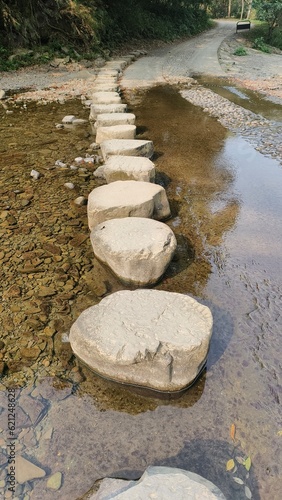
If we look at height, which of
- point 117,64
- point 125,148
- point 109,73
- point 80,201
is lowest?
point 80,201

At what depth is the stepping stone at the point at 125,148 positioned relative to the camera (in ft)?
16.3

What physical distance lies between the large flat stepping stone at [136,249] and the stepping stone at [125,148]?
2070 millimetres

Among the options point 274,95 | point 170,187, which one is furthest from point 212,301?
point 274,95

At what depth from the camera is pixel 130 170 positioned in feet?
14.2

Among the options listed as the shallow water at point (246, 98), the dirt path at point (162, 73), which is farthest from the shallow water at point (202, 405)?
the dirt path at point (162, 73)

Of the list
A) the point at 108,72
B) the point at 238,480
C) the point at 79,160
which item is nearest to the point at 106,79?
the point at 108,72

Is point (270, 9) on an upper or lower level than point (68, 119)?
upper

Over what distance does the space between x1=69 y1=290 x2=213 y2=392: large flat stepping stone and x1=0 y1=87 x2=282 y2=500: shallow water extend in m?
0.12

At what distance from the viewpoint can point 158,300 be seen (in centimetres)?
249

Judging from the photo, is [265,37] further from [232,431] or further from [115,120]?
[232,431]

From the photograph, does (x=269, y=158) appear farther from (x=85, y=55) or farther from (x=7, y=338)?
(x=85, y=55)

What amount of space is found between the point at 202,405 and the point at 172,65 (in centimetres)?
1332

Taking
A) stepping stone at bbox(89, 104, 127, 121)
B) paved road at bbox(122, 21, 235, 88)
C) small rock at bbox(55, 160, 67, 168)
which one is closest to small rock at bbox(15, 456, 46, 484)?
small rock at bbox(55, 160, 67, 168)

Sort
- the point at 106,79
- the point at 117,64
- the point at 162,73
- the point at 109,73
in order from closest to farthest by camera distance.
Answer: the point at 106,79
the point at 109,73
the point at 162,73
the point at 117,64
